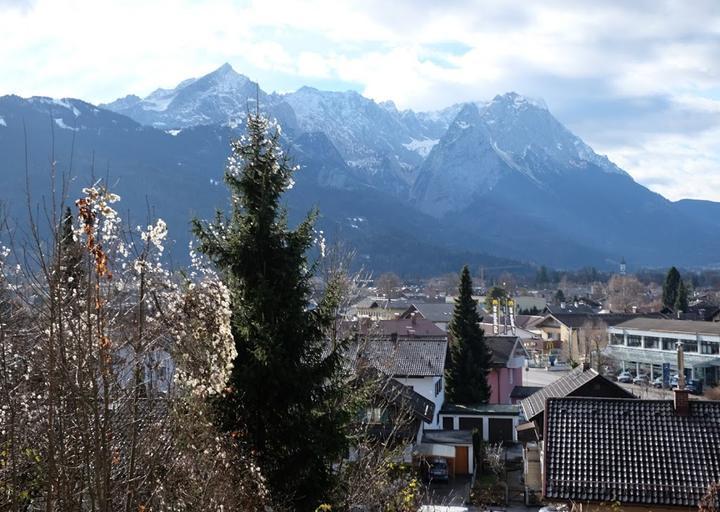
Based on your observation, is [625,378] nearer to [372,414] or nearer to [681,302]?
→ [681,302]

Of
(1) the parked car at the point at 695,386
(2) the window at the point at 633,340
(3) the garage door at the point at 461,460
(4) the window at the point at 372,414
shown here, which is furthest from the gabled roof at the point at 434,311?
(4) the window at the point at 372,414

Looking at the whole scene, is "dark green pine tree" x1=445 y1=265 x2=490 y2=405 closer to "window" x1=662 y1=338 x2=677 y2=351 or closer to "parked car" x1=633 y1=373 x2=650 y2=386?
"parked car" x1=633 y1=373 x2=650 y2=386

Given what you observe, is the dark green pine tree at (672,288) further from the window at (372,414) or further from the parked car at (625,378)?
the window at (372,414)

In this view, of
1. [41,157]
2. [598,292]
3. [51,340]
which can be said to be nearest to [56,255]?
[51,340]

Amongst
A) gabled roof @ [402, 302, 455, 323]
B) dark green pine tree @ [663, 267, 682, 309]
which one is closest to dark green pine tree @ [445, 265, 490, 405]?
gabled roof @ [402, 302, 455, 323]

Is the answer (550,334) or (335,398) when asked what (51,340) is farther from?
(550,334)

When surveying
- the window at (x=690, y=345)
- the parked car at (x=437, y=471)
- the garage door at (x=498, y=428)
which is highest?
the window at (x=690, y=345)

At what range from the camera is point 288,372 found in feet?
34.3

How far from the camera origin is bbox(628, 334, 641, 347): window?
58000 mm

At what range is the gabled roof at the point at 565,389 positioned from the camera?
1038 inches

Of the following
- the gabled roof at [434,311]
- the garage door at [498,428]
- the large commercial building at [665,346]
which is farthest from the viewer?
the gabled roof at [434,311]

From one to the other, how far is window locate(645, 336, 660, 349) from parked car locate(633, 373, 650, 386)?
7.83ft

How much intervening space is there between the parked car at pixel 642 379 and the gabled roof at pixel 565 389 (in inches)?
1058

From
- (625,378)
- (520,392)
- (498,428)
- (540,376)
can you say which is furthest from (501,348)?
(540,376)
